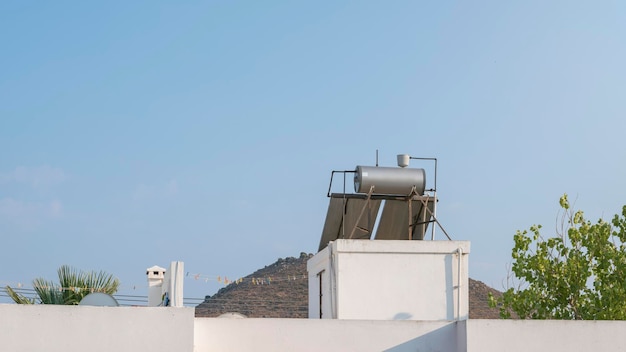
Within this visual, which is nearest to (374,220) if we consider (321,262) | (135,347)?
(321,262)

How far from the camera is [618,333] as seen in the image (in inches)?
650

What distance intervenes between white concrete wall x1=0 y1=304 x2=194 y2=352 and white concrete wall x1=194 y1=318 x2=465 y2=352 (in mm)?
974

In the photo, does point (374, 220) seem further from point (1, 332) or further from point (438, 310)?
point (1, 332)

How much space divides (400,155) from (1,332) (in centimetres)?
1015

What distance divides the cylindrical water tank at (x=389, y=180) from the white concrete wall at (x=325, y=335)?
5036 millimetres

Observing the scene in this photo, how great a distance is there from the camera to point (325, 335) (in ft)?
53.8

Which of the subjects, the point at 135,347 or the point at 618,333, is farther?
the point at 618,333

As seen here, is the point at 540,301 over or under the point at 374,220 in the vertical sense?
under

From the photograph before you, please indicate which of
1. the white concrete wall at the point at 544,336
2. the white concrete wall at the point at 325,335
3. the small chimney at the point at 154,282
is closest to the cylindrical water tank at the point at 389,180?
the small chimney at the point at 154,282

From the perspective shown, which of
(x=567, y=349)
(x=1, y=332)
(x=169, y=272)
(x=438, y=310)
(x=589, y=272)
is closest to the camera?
(x=1, y=332)

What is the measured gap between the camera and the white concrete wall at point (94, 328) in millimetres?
14773

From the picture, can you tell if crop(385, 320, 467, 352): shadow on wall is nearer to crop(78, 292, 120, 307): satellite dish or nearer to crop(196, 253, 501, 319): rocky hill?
crop(78, 292, 120, 307): satellite dish

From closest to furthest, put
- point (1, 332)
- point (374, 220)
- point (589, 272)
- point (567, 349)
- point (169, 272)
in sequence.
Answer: point (1, 332)
point (567, 349)
point (169, 272)
point (374, 220)
point (589, 272)

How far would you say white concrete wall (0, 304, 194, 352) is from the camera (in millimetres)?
14773
